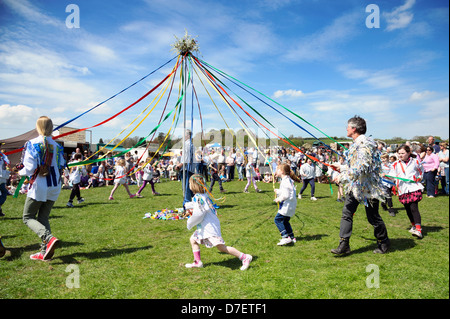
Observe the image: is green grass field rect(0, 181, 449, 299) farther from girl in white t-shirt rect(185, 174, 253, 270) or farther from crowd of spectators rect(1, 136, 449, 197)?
crowd of spectators rect(1, 136, 449, 197)

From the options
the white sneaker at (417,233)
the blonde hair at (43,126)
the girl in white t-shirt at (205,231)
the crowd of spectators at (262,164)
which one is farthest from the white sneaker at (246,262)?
the blonde hair at (43,126)

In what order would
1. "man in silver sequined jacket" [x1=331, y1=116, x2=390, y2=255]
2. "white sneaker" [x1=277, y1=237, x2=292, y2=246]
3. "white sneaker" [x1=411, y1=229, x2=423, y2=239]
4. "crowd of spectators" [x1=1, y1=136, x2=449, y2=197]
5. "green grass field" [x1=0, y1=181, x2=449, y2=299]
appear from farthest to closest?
"crowd of spectators" [x1=1, y1=136, x2=449, y2=197] → "white sneaker" [x1=411, y1=229, x2=423, y2=239] → "white sneaker" [x1=277, y1=237, x2=292, y2=246] → "man in silver sequined jacket" [x1=331, y1=116, x2=390, y2=255] → "green grass field" [x1=0, y1=181, x2=449, y2=299]

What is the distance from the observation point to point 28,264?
167 inches

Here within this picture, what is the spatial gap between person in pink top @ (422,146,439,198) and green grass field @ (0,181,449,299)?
3.98m

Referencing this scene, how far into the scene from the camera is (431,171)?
1041 centimetres

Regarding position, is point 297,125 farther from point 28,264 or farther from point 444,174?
point 444,174

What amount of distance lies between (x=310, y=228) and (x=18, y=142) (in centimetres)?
1901

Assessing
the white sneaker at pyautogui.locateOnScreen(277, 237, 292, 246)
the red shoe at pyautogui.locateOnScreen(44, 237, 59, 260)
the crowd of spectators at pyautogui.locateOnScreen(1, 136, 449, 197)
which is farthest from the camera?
the crowd of spectators at pyautogui.locateOnScreen(1, 136, 449, 197)

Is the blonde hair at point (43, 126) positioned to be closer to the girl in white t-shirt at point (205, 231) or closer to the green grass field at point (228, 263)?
the green grass field at point (228, 263)

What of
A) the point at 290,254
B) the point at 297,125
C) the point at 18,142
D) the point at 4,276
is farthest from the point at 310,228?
the point at 18,142

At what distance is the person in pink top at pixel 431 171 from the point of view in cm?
1033

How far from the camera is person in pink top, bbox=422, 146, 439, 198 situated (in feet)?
33.9
